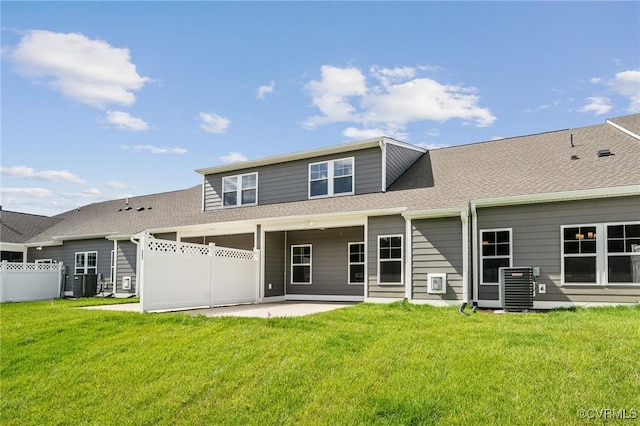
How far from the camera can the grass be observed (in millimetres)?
5273

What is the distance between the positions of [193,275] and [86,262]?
1115 centimetres

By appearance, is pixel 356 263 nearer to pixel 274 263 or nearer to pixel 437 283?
pixel 274 263

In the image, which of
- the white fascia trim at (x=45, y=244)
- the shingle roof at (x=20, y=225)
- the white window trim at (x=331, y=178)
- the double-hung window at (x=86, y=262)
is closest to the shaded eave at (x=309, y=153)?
the white window trim at (x=331, y=178)

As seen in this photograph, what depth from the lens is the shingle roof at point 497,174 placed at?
38.4ft

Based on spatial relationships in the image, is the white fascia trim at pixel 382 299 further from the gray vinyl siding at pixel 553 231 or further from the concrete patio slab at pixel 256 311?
the gray vinyl siding at pixel 553 231

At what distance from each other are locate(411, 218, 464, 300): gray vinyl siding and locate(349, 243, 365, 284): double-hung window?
331 centimetres

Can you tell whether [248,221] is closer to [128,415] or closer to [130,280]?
[130,280]

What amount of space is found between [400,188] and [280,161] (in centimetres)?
451

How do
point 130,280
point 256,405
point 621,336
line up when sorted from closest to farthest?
point 256,405 < point 621,336 < point 130,280

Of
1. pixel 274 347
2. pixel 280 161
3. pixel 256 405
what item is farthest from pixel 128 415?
pixel 280 161

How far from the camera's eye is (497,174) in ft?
44.5

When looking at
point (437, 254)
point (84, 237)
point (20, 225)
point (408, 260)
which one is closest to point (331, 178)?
point (408, 260)

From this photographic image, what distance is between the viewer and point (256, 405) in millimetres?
5875

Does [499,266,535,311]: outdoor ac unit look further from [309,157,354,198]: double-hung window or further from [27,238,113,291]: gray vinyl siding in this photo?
[27,238,113,291]: gray vinyl siding
